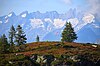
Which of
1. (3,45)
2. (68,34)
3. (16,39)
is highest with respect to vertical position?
(68,34)

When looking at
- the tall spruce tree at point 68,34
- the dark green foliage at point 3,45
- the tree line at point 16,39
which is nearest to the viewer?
the dark green foliage at point 3,45

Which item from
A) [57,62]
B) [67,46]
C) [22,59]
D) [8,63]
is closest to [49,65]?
[57,62]

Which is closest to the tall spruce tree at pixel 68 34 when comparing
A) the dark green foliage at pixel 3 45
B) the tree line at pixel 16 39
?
the tree line at pixel 16 39

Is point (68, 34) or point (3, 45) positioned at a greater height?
point (68, 34)

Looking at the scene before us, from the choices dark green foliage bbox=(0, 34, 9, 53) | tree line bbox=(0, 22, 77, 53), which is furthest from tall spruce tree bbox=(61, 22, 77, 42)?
dark green foliage bbox=(0, 34, 9, 53)

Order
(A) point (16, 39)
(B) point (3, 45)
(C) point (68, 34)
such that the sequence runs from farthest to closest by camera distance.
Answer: (C) point (68, 34) → (A) point (16, 39) → (B) point (3, 45)

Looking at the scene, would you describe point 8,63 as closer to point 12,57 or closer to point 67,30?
point 12,57

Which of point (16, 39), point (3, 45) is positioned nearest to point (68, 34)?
point (16, 39)

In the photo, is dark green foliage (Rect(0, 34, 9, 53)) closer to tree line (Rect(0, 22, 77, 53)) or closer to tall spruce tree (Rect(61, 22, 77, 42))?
tree line (Rect(0, 22, 77, 53))

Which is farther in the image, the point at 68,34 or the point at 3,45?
the point at 68,34

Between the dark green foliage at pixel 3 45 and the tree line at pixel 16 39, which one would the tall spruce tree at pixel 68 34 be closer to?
the tree line at pixel 16 39

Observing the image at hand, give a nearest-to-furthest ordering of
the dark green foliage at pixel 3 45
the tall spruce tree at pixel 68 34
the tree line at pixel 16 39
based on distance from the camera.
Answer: the dark green foliage at pixel 3 45
the tree line at pixel 16 39
the tall spruce tree at pixel 68 34

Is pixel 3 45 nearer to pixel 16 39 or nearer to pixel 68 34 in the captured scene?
pixel 16 39

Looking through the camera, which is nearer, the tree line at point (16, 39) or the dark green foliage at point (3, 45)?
the dark green foliage at point (3, 45)
